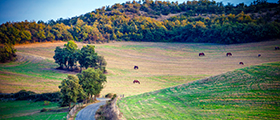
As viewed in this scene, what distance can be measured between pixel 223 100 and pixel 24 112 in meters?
34.0

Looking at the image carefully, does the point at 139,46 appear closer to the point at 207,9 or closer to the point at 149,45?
the point at 149,45

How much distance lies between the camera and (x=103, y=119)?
25641 millimetres

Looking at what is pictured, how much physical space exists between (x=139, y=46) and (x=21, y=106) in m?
69.1

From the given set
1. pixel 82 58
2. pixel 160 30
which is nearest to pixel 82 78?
pixel 82 58

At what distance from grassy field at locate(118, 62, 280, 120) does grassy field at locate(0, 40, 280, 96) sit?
1839cm

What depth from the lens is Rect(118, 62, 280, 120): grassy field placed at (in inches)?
722

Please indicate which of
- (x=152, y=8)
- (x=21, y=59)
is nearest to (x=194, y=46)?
(x=21, y=59)

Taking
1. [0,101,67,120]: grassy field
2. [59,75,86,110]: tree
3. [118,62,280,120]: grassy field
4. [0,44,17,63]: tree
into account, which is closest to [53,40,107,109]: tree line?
[59,75,86,110]: tree

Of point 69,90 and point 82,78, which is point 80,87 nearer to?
point 69,90

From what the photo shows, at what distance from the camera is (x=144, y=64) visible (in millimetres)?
76125

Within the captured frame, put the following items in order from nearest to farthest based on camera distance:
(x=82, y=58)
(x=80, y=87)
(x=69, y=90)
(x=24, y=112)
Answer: (x=69, y=90)
(x=24, y=112)
(x=80, y=87)
(x=82, y=58)

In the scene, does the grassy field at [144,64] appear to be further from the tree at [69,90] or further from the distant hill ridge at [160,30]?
the tree at [69,90]

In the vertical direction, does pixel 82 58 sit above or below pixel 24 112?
above

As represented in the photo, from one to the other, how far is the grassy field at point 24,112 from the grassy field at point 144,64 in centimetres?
731
